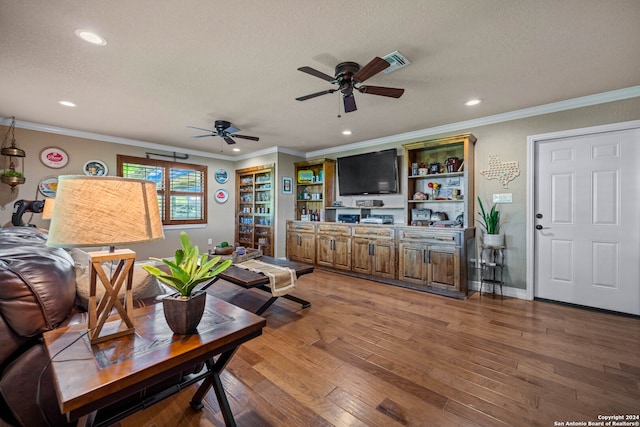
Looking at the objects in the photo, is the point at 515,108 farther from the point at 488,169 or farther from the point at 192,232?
the point at 192,232

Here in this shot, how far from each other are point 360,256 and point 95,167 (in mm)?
4882

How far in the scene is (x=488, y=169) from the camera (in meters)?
3.79

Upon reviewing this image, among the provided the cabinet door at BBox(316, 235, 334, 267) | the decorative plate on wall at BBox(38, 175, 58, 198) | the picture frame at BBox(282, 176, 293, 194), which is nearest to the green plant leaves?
the cabinet door at BBox(316, 235, 334, 267)

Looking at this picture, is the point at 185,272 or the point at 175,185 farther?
the point at 175,185

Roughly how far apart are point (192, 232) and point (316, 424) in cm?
541

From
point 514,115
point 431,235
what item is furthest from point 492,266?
point 514,115

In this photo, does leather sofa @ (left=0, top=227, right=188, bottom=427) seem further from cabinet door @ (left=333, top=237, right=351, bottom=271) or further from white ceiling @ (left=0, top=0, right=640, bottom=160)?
cabinet door @ (left=333, top=237, right=351, bottom=271)

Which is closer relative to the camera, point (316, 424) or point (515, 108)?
point (316, 424)

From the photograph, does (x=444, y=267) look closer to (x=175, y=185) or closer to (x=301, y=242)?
(x=301, y=242)

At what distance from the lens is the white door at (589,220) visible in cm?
294

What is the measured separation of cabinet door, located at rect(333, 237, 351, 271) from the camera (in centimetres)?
472

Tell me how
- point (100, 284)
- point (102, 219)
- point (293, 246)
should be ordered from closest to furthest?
point (102, 219) → point (100, 284) → point (293, 246)

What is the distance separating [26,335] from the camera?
111 centimetres

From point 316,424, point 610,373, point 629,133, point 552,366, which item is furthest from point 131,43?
point 629,133
